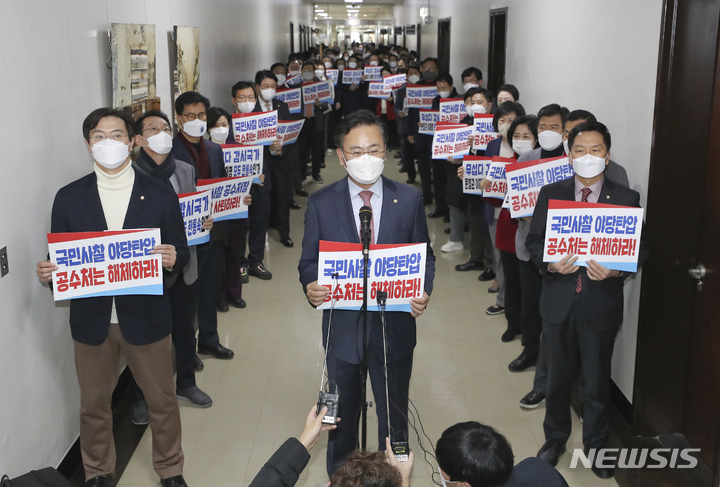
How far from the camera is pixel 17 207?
2984 millimetres

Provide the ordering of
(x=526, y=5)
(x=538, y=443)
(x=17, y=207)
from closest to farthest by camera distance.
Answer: (x=17, y=207), (x=538, y=443), (x=526, y=5)

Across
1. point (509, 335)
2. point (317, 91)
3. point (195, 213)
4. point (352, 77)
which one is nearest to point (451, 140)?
point (509, 335)

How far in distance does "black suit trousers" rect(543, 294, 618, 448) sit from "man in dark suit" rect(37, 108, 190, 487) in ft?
6.45

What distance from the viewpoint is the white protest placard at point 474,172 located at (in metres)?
5.62

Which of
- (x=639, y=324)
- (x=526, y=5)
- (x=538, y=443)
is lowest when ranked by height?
(x=538, y=443)

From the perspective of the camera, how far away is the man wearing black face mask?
8844 millimetres

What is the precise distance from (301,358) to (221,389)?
695mm

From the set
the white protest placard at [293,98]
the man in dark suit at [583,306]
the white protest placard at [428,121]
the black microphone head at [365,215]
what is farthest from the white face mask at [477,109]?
the black microphone head at [365,215]

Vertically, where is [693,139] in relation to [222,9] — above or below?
below

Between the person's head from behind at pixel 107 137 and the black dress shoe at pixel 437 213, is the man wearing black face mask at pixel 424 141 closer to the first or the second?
the black dress shoe at pixel 437 213

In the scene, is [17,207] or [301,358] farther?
[301,358]

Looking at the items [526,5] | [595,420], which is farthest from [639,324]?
[526,5]

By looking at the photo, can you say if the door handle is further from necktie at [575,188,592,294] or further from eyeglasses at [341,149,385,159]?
eyeglasses at [341,149,385,159]

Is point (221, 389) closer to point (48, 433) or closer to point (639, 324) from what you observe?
point (48, 433)
